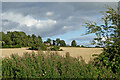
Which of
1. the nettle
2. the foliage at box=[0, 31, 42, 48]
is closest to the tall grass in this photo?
the nettle

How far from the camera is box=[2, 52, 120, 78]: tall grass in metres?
4.62

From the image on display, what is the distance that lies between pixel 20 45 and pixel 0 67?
15944 millimetres

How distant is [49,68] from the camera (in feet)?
15.3

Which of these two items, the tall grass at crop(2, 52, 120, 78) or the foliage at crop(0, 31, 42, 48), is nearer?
the tall grass at crop(2, 52, 120, 78)

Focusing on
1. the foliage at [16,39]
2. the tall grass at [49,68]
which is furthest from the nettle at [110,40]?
the foliage at [16,39]

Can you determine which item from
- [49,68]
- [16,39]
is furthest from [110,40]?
[16,39]

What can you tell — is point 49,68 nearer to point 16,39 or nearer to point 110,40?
point 110,40

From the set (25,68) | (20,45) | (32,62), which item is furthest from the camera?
(20,45)

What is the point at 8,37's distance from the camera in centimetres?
2084

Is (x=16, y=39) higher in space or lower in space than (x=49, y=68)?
higher

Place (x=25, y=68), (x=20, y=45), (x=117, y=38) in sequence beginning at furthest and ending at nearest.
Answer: (x=20, y=45), (x=117, y=38), (x=25, y=68)

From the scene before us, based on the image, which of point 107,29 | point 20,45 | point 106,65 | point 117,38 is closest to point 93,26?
point 107,29

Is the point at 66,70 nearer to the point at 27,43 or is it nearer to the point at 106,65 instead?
the point at 106,65

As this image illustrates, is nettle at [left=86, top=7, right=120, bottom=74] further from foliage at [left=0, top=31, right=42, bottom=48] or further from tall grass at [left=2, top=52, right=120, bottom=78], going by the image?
foliage at [left=0, top=31, right=42, bottom=48]
